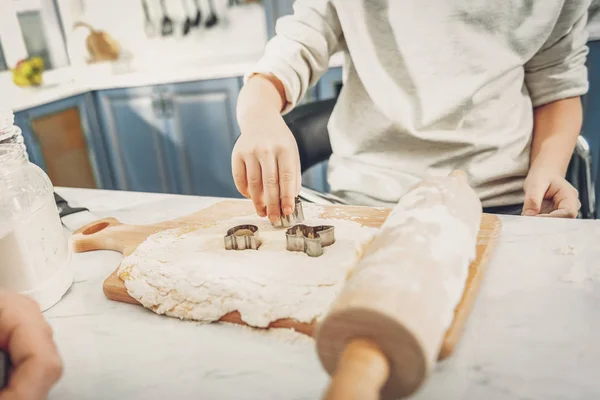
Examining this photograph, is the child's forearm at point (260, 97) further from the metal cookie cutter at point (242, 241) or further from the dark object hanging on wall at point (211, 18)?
the dark object hanging on wall at point (211, 18)

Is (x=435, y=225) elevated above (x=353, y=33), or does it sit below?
below

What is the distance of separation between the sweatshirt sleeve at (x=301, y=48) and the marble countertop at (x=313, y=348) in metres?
0.52

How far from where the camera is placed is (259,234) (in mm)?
673

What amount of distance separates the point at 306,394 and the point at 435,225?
8.2 inches

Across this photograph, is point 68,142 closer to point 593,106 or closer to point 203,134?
point 203,134

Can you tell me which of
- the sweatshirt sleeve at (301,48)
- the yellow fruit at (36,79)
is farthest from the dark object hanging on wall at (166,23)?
the sweatshirt sleeve at (301,48)

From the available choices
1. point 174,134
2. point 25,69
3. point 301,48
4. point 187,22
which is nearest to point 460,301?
point 301,48

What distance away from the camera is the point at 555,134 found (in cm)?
95

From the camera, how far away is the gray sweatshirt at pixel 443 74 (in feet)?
3.03

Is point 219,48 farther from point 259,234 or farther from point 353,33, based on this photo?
point 259,234

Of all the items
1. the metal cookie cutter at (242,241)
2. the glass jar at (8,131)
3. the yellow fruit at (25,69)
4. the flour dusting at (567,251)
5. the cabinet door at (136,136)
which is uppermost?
the glass jar at (8,131)

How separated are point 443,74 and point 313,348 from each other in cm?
69

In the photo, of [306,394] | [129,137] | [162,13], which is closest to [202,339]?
[306,394]

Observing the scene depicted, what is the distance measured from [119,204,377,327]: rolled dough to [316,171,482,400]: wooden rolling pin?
0.32 ft
